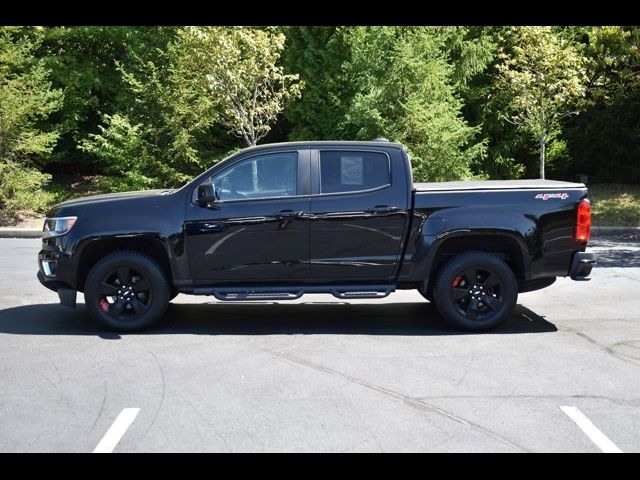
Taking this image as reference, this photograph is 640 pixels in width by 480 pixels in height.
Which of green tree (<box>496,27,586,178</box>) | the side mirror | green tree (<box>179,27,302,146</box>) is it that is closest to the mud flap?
the side mirror

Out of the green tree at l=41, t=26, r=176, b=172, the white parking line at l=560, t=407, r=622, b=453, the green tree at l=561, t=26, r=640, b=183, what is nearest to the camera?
the white parking line at l=560, t=407, r=622, b=453

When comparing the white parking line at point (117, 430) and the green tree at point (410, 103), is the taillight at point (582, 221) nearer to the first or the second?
the white parking line at point (117, 430)

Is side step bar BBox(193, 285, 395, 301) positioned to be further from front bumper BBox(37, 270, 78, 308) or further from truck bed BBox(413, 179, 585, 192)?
front bumper BBox(37, 270, 78, 308)

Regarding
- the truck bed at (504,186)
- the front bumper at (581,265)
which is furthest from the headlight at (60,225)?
the front bumper at (581,265)

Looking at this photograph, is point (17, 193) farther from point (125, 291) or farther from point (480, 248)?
point (480, 248)

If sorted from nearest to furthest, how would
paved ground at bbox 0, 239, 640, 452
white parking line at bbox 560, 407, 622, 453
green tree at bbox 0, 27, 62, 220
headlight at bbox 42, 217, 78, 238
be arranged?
white parking line at bbox 560, 407, 622, 453
paved ground at bbox 0, 239, 640, 452
headlight at bbox 42, 217, 78, 238
green tree at bbox 0, 27, 62, 220

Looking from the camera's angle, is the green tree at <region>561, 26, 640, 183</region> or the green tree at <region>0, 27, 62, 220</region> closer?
the green tree at <region>0, 27, 62, 220</region>

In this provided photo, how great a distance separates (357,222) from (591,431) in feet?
11.6

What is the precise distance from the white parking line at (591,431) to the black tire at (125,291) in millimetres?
4179

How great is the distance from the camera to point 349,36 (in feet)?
68.7

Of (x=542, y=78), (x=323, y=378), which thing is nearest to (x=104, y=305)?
(x=323, y=378)

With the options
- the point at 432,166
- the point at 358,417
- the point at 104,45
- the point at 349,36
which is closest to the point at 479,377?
the point at 358,417

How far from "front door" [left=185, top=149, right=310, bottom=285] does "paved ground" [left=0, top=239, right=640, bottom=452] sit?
0.61 meters

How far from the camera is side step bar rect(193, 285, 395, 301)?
8.14 metres
